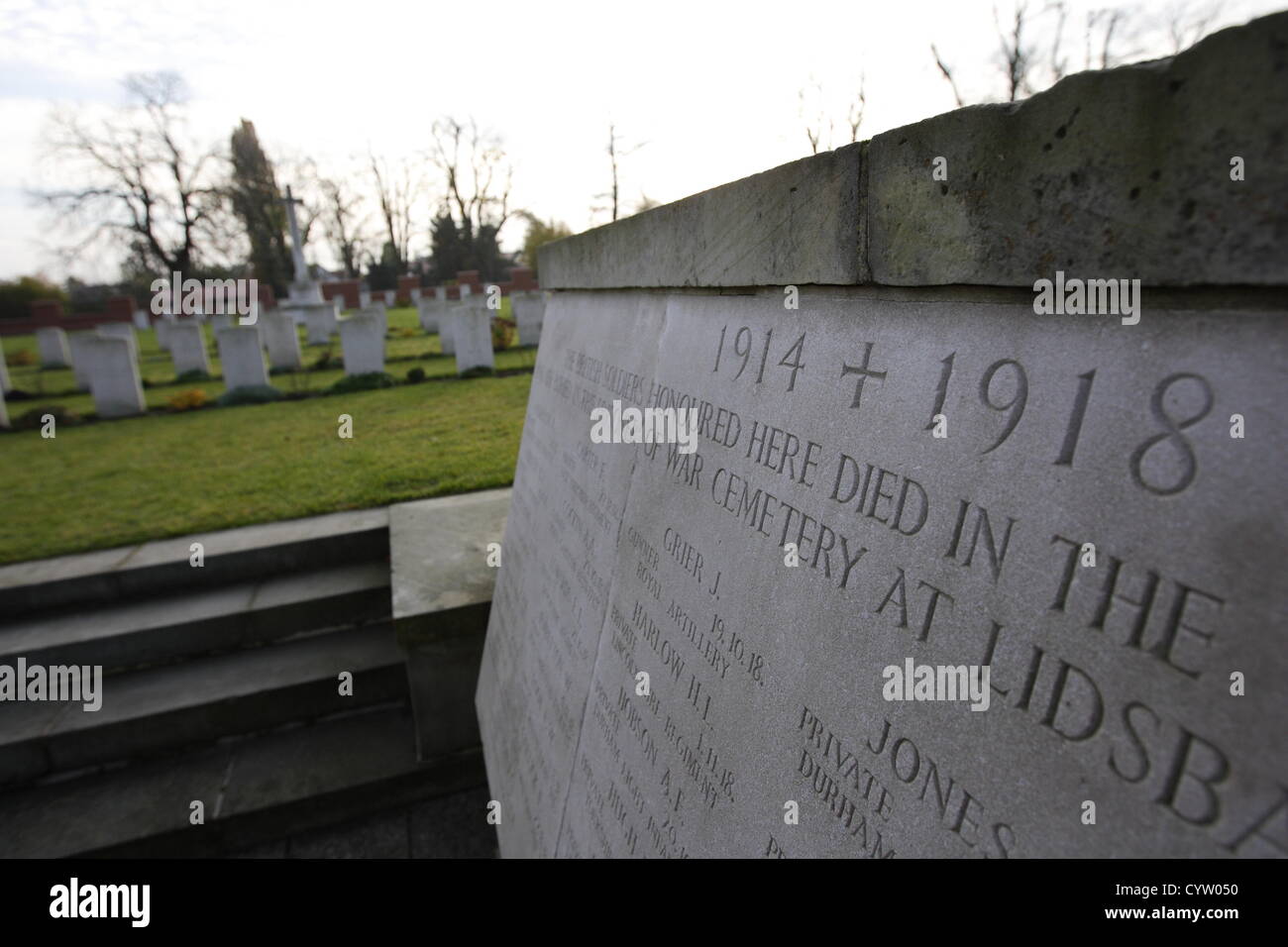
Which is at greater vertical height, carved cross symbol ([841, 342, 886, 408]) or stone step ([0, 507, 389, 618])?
carved cross symbol ([841, 342, 886, 408])

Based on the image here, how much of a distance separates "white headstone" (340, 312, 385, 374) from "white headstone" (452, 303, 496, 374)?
1475 mm

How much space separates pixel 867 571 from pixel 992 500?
27 centimetres

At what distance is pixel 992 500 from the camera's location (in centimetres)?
104

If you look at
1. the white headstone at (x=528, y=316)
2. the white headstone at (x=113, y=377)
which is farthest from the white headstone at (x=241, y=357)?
the white headstone at (x=528, y=316)

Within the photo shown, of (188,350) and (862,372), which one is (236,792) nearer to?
(862,372)

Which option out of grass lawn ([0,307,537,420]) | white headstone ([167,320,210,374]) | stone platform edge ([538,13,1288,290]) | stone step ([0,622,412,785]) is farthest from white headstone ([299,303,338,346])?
stone platform edge ([538,13,1288,290])

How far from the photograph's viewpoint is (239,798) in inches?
155

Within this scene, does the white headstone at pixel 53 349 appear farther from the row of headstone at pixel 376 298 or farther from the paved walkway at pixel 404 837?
the paved walkway at pixel 404 837

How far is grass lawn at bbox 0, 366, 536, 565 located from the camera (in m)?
5.97

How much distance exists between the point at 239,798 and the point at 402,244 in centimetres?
5598

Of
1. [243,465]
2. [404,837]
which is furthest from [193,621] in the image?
[243,465]

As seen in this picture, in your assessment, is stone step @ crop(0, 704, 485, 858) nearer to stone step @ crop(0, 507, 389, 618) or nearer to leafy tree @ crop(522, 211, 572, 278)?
stone step @ crop(0, 507, 389, 618)
